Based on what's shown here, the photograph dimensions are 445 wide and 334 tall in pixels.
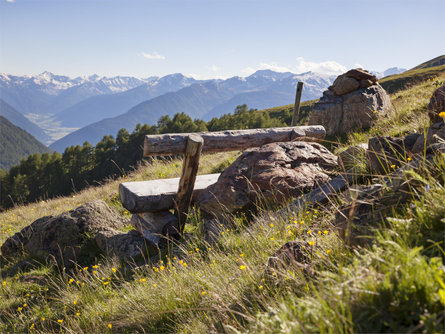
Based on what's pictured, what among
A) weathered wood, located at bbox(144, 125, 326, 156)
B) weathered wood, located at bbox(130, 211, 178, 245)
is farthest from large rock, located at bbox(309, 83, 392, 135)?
weathered wood, located at bbox(130, 211, 178, 245)

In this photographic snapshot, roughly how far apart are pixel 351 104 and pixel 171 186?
8.47 meters

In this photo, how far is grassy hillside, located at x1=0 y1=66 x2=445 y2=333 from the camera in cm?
175

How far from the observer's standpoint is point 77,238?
723cm

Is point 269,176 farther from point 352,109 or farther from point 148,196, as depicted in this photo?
point 352,109

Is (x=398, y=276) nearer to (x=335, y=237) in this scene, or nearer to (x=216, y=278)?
(x=335, y=237)

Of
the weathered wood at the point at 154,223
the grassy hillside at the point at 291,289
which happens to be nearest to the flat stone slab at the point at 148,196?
the weathered wood at the point at 154,223

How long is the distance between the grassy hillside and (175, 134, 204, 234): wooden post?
108cm

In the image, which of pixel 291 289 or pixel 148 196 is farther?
pixel 148 196

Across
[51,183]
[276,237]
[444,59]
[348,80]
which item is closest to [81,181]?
[51,183]

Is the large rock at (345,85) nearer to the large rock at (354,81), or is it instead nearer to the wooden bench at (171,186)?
the large rock at (354,81)

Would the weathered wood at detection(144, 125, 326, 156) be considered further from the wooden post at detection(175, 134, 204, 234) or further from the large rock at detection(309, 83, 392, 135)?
the large rock at detection(309, 83, 392, 135)

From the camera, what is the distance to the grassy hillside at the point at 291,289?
1751 mm

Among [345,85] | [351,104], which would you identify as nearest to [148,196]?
[351,104]

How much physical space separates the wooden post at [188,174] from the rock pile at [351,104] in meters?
7.45
